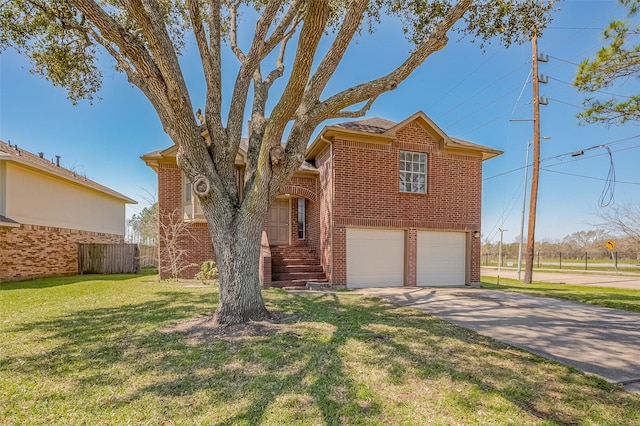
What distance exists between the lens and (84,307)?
7.10 metres

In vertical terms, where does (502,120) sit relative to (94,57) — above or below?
above

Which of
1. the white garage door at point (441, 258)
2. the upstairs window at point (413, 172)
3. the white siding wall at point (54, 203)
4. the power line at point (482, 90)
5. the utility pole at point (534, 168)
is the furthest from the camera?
the power line at point (482, 90)

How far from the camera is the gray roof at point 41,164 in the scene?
12.4m

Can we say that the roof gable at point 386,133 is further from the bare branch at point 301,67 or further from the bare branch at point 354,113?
the bare branch at point 301,67

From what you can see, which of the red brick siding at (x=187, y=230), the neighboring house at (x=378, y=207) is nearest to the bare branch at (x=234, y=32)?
the neighboring house at (x=378, y=207)

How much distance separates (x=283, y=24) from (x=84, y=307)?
7915mm

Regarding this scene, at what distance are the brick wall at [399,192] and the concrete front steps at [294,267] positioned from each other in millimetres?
1099

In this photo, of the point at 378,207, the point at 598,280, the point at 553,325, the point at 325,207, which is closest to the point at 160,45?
the point at 325,207

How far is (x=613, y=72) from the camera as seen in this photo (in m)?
7.57

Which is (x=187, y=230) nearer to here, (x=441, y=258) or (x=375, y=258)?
(x=375, y=258)

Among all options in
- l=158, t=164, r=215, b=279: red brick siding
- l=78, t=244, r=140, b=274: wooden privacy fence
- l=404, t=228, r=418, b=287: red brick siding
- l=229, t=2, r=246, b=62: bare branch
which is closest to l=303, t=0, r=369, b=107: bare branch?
l=229, t=2, r=246, b=62: bare branch

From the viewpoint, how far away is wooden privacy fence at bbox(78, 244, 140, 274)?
15798 mm

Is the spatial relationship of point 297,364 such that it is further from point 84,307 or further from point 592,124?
point 592,124

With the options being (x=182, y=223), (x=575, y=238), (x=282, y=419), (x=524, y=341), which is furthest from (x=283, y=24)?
(x=575, y=238)
